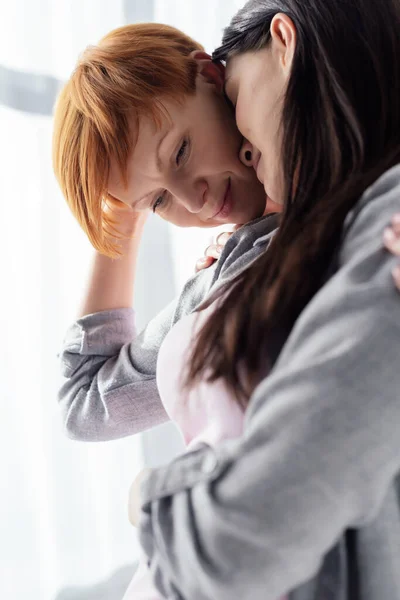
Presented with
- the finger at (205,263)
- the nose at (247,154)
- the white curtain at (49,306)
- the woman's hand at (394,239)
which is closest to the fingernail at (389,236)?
the woman's hand at (394,239)

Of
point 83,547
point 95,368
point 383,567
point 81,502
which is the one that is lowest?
point 83,547

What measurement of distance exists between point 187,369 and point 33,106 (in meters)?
0.86

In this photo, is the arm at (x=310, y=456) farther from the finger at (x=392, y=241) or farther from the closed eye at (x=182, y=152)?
the closed eye at (x=182, y=152)

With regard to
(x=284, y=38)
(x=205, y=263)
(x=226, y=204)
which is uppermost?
(x=284, y=38)

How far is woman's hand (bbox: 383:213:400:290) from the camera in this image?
588 mm

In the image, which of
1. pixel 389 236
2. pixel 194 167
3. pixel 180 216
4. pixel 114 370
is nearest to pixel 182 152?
pixel 194 167

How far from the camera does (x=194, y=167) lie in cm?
106

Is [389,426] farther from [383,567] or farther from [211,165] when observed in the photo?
[211,165]

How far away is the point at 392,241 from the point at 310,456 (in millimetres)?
203

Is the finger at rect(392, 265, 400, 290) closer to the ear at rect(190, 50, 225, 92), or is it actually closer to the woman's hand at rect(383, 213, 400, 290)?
the woman's hand at rect(383, 213, 400, 290)

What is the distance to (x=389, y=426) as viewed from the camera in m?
0.57

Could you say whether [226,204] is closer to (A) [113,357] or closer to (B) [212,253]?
(B) [212,253]

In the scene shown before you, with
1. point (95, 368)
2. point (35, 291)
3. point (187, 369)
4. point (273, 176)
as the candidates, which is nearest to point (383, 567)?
point (187, 369)

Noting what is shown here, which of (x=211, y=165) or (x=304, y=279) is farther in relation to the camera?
(x=211, y=165)
